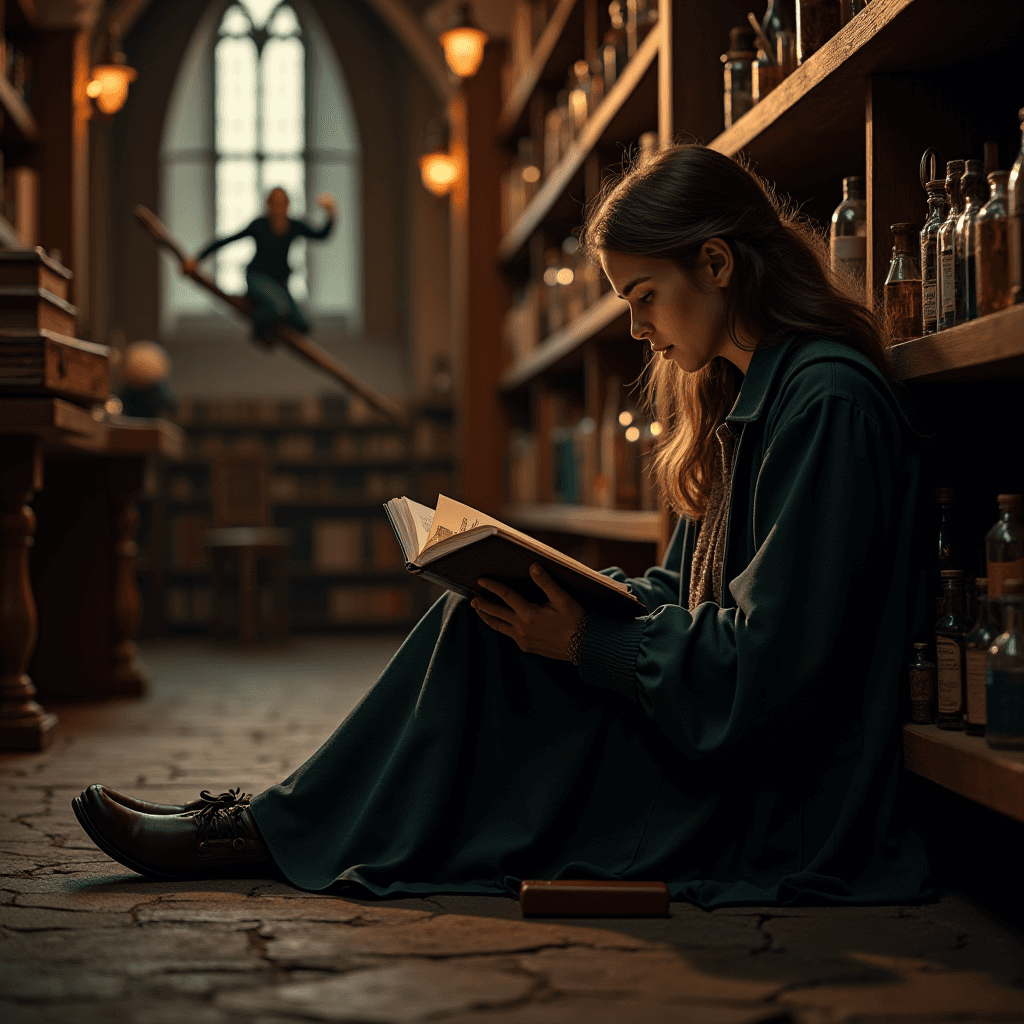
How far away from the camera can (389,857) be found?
1812 mm

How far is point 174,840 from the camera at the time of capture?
73.4 inches

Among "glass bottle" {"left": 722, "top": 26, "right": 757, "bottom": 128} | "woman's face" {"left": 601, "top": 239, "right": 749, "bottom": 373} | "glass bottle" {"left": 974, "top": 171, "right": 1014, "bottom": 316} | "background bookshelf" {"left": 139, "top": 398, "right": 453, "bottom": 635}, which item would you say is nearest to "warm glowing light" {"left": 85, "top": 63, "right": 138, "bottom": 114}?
"background bookshelf" {"left": 139, "top": 398, "right": 453, "bottom": 635}

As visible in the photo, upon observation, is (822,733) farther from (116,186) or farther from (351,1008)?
(116,186)

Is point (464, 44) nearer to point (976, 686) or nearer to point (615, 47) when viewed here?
point (615, 47)

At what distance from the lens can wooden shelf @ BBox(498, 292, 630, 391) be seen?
374 centimetres

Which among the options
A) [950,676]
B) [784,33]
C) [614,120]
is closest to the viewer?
[950,676]

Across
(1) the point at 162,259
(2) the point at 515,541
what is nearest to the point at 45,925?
(2) the point at 515,541

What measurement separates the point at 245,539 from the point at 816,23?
522 centimetres

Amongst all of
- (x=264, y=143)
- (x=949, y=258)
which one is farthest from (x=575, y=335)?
(x=264, y=143)

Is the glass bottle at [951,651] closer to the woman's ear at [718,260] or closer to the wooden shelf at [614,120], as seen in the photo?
the woman's ear at [718,260]

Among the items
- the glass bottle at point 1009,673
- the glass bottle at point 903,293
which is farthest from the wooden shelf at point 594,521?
the glass bottle at point 1009,673

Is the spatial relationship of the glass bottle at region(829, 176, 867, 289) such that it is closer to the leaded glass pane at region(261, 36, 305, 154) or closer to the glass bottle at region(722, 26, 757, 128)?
the glass bottle at region(722, 26, 757, 128)

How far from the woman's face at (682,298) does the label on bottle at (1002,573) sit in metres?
0.52

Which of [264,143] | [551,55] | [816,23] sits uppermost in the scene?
[264,143]
